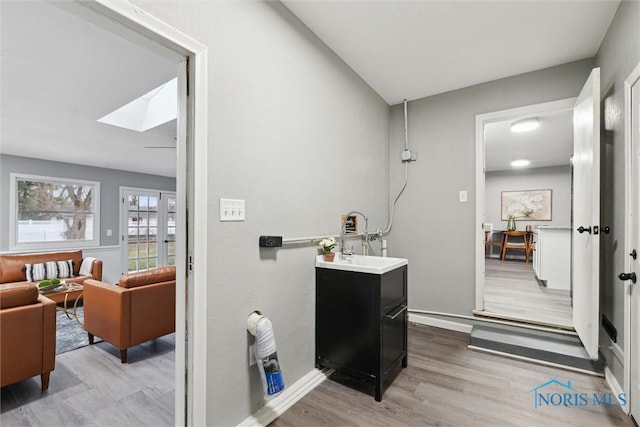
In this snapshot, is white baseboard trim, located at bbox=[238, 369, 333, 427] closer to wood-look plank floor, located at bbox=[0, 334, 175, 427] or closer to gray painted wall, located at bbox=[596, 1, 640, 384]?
wood-look plank floor, located at bbox=[0, 334, 175, 427]

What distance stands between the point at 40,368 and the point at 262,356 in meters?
1.78

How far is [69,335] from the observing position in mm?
3107

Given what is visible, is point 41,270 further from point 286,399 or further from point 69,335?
point 286,399

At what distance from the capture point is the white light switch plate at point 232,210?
4.76 ft

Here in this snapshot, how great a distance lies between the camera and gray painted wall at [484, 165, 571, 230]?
22.3 ft

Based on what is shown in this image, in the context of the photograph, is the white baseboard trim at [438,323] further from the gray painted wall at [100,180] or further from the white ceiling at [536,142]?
the gray painted wall at [100,180]

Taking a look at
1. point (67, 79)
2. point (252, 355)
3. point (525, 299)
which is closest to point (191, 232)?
point (252, 355)

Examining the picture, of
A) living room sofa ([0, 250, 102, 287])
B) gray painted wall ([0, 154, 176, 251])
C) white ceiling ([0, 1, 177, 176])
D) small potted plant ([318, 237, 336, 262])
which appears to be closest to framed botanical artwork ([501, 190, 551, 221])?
small potted plant ([318, 237, 336, 262])

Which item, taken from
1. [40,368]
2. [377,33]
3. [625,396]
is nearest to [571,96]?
[377,33]

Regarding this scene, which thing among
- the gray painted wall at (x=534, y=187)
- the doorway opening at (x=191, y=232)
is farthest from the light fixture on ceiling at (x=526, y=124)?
the doorway opening at (x=191, y=232)

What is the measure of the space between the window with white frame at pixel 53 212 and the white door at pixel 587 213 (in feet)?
23.2

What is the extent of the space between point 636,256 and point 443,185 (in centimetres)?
170

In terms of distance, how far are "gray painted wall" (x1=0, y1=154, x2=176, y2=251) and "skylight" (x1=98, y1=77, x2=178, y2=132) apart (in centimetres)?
149

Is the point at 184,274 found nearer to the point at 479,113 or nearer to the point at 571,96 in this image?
the point at 479,113
